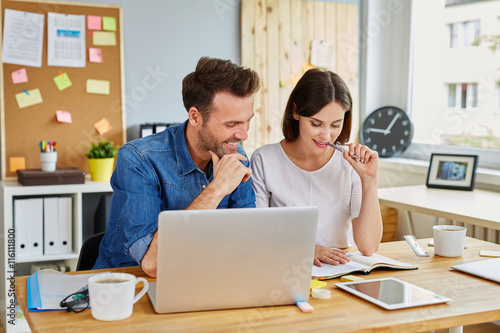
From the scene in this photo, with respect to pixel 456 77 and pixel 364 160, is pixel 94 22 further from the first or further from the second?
pixel 456 77

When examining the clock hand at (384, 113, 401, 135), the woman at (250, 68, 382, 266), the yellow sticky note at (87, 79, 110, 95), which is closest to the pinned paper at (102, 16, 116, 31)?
the yellow sticky note at (87, 79, 110, 95)

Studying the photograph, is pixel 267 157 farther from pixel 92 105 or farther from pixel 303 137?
pixel 92 105

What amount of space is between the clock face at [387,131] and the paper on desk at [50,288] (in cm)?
248

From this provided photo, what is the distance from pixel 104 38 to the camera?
10.2 ft

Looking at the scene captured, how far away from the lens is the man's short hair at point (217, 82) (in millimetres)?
1621

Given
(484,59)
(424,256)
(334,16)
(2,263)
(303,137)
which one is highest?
(334,16)

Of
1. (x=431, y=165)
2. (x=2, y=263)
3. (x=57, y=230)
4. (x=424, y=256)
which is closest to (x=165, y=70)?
(x=57, y=230)

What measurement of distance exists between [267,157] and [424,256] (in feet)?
2.09

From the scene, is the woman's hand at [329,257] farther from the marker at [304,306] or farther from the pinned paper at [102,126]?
the pinned paper at [102,126]

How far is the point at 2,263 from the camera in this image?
2.78 metres

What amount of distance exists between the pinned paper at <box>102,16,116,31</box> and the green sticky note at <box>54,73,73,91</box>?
340mm

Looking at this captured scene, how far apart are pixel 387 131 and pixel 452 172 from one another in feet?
2.31

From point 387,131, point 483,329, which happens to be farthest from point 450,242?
point 387,131

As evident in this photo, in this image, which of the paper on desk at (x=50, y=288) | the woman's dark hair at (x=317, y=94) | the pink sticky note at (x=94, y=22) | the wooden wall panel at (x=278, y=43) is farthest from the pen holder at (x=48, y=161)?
the paper on desk at (x=50, y=288)
